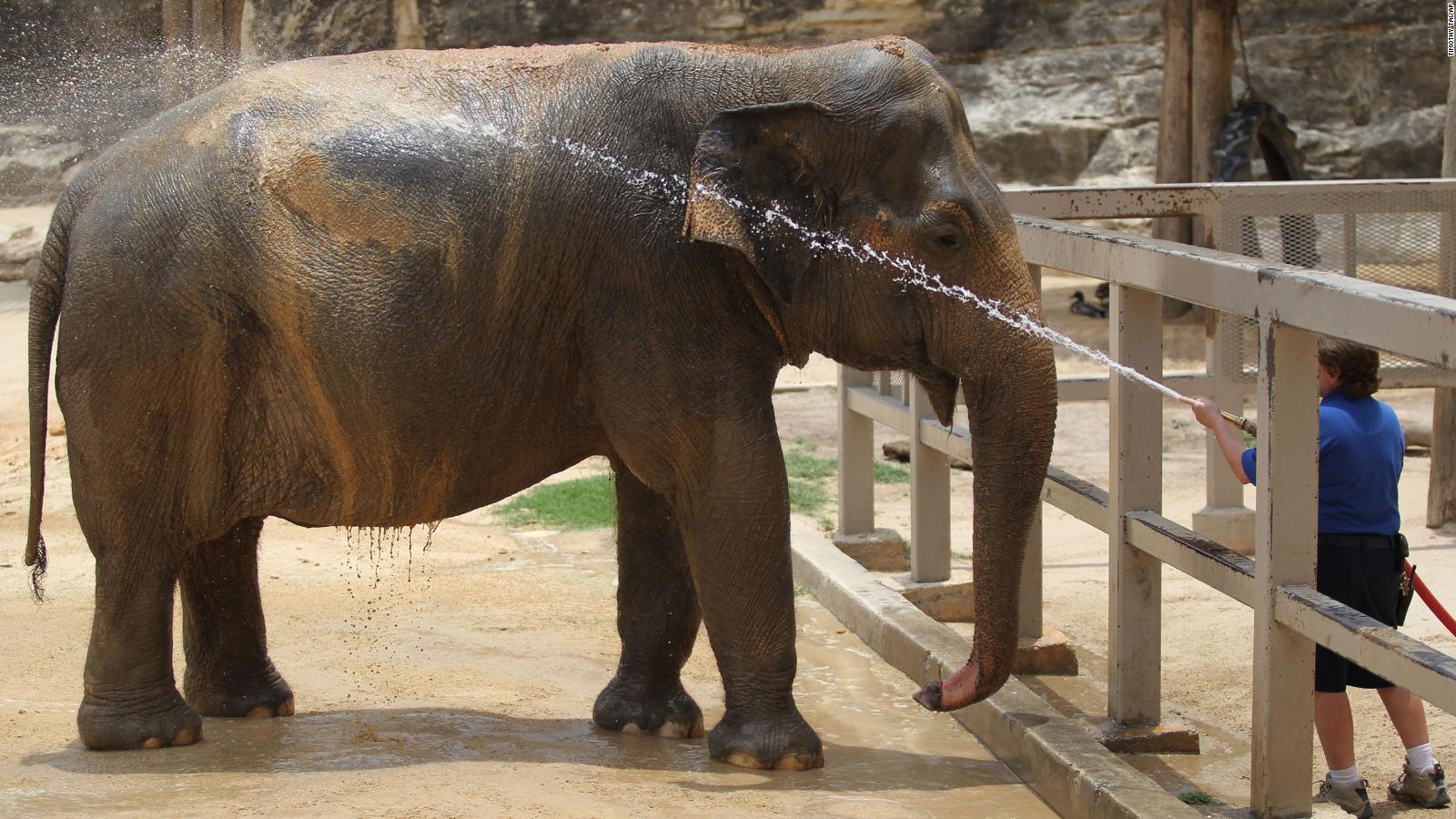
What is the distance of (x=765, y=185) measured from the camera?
4574 millimetres

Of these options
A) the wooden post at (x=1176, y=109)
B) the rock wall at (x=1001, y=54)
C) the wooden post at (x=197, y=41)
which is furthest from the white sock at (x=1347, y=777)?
the rock wall at (x=1001, y=54)

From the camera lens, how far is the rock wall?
16.8 m

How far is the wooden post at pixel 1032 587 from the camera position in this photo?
590 centimetres

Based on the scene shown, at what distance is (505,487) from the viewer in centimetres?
502

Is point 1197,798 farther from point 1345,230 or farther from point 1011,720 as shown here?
point 1345,230

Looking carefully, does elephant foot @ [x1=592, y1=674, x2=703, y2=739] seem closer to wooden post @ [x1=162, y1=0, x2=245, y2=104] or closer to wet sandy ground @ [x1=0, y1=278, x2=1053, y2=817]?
wet sandy ground @ [x1=0, y1=278, x2=1053, y2=817]

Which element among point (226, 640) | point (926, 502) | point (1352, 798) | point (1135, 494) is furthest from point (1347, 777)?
point (226, 640)

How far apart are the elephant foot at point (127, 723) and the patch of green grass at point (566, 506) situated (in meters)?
3.31

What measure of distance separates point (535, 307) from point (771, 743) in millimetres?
1251

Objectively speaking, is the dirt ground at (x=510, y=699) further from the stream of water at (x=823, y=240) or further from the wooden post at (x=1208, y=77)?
the wooden post at (x=1208, y=77)

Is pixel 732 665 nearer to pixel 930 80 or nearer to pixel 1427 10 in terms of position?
pixel 930 80

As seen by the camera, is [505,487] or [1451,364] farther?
[505,487]

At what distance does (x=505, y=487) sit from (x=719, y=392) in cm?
72

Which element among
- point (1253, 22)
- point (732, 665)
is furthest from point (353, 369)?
point (1253, 22)
